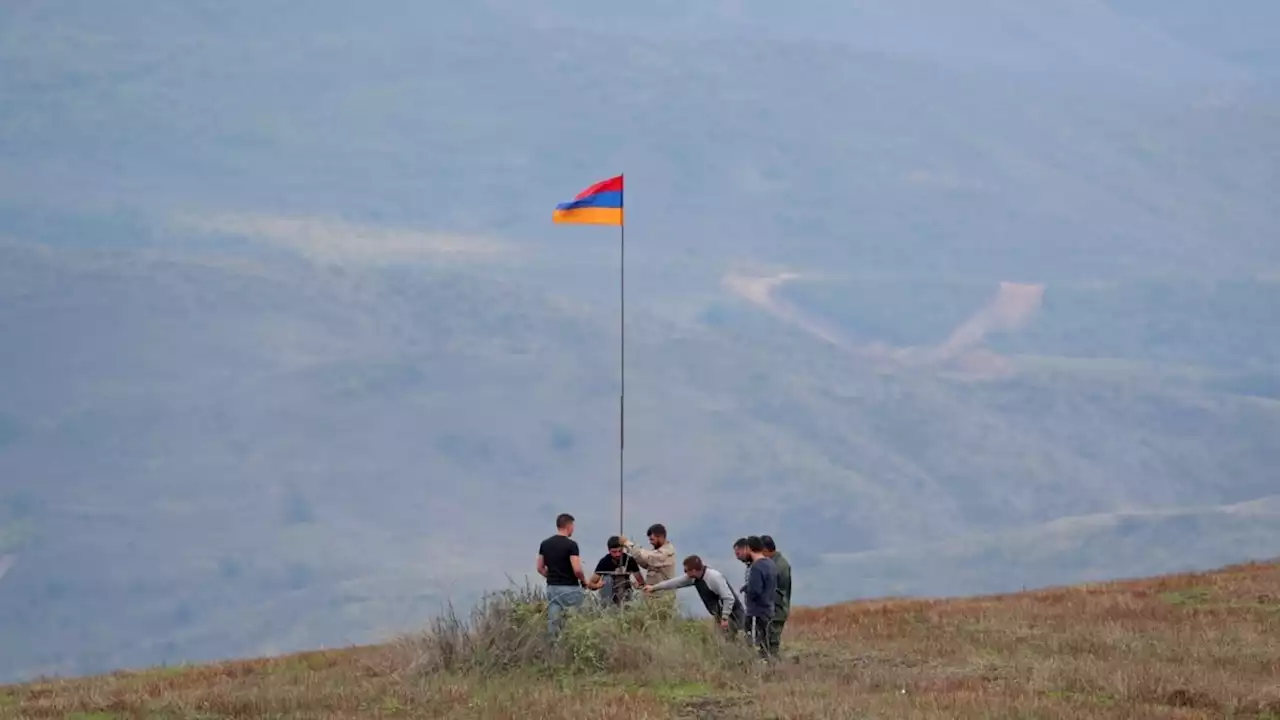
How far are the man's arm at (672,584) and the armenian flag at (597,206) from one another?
5961 mm

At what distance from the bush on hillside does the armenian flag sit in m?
6.17

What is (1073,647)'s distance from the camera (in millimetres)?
19984

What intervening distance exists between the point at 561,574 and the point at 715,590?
1.64 metres

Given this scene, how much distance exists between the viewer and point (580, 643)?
18203 millimetres

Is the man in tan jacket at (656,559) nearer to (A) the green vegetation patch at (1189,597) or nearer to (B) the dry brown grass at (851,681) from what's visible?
(B) the dry brown grass at (851,681)

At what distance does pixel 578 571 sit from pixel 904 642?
4935 millimetres

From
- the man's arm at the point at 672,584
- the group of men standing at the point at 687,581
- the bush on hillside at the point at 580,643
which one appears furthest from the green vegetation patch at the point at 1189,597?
the bush on hillside at the point at 580,643

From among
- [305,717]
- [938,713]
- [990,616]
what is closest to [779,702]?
[938,713]

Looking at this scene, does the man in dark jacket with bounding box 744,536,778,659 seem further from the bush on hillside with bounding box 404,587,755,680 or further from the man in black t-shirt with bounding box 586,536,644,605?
the man in black t-shirt with bounding box 586,536,644,605

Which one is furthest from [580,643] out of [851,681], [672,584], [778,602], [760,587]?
[851,681]

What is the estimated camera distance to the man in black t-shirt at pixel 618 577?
1927cm

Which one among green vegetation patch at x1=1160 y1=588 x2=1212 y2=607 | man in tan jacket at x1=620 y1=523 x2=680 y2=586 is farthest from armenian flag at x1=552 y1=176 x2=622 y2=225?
green vegetation patch at x1=1160 y1=588 x2=1212 y2=607

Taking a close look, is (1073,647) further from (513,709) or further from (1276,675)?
(513,709)

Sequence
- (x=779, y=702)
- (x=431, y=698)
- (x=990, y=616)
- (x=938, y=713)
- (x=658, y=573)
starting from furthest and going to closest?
1. (x=990, y=616)
2. (x=658, y=573)
3. (x=431, y=698)
4. (x=779, y=702)
5. (x=938, y=713)
